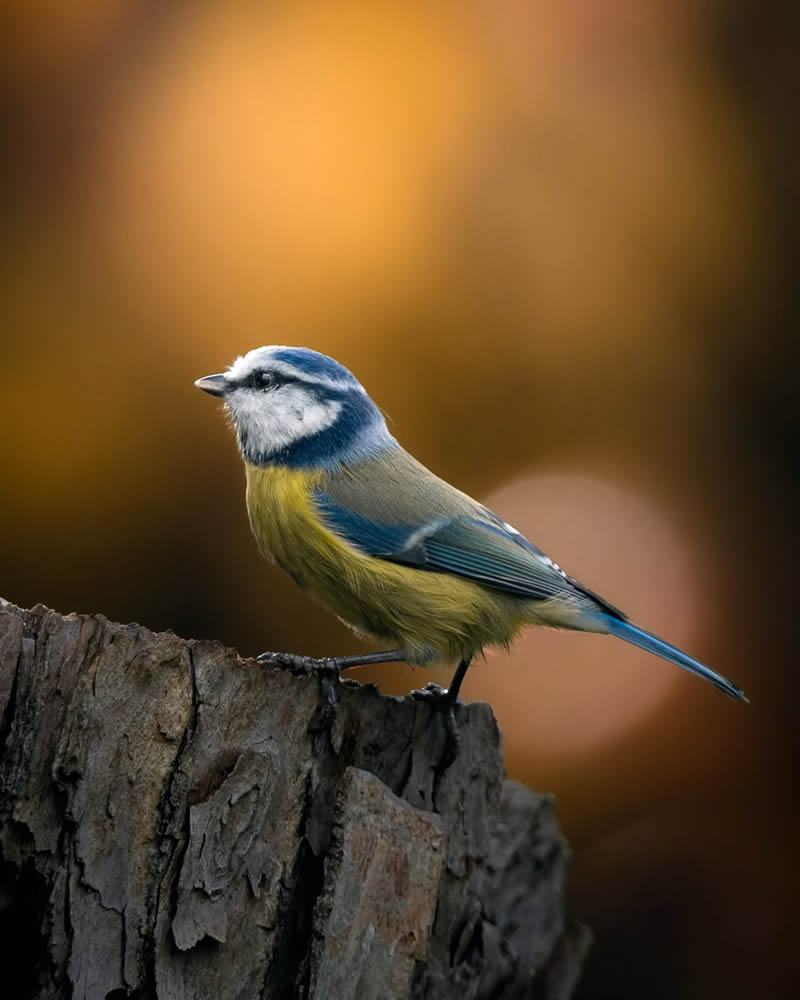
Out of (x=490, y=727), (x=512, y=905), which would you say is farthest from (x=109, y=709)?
(x=512, y=905)

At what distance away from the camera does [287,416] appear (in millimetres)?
2436

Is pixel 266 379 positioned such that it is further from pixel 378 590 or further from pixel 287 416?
pixel 378 590

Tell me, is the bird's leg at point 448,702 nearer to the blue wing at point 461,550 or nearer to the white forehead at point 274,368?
the blue wing at point 461,550

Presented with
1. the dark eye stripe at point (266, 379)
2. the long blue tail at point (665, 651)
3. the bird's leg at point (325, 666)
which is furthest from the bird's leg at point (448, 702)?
the dark eye stripe at point (266, 379)

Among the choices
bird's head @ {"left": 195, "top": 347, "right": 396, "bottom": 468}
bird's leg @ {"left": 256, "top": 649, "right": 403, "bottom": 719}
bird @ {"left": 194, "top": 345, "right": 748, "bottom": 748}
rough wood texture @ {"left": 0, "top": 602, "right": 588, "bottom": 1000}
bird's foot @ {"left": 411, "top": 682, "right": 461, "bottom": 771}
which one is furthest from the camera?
bird's head @ {"left": 195, "top": 347, "right": 396, "bottom": 468}

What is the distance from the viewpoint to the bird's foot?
2.08 metres

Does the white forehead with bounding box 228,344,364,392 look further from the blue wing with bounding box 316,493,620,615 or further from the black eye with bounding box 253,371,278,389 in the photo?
the blue wing with bounding box 316,493,620,615

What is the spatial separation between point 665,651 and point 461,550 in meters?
0.51

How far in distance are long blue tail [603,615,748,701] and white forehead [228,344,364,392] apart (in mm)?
826

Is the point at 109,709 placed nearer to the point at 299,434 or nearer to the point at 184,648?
the point at 184,648

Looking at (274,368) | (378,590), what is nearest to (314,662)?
(378,590)

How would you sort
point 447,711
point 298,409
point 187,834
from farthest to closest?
point 298,409 → point 447,711 → point 187,834

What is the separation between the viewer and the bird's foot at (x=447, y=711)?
2078 millimetres

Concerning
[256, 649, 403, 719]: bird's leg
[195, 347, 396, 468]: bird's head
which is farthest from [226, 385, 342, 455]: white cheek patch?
[256, 649, 403, 719]: bird's leg
